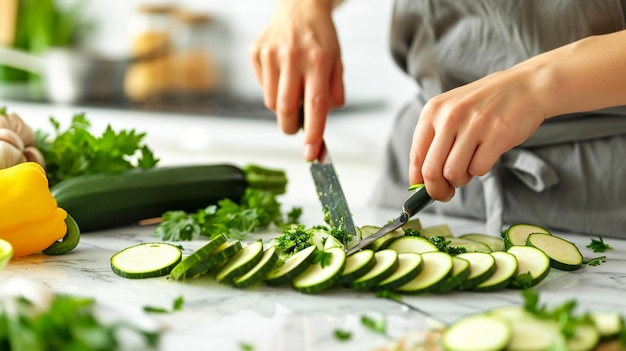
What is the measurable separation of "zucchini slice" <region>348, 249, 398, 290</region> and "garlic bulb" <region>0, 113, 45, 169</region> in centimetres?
84

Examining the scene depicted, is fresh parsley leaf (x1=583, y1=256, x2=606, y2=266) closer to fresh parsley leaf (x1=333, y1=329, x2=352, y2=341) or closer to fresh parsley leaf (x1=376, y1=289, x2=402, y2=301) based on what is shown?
fresh parsley leaf (x1=376, y1=289, x2=402, y2=301)

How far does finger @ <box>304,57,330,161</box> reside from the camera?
202cm

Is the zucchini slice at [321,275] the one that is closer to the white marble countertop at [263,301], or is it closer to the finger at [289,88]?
the white marble countertop at [263,301]

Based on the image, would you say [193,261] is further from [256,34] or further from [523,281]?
[256,34]

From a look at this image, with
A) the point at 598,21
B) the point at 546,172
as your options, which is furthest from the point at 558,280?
the point at 598,21

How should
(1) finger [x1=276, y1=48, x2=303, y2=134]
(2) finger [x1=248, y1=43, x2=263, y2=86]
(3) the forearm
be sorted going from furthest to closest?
(2) finger [x1=248, y1=43, x2=263, y2=86], (1) finger [x1=276, y1=48, x2=303, y2=134], (3) the forearm

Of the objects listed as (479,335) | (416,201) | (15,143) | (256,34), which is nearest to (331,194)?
(416,201)

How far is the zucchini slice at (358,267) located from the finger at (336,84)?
826 mm

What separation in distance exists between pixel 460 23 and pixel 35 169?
114 cm

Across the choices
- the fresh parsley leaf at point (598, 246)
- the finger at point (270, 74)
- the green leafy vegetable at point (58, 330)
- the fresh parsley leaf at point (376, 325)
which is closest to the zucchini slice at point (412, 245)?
the fresh parsley leaf at point (376, 325)

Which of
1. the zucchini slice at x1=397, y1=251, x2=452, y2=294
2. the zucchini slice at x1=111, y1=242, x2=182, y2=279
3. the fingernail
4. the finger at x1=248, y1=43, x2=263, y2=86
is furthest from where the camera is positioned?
the finger at x1=248, y1=43, x2=263, y2=86

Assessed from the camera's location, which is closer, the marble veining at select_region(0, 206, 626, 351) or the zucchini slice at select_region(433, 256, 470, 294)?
the marble veining at select_region(0, 206, 626, 351)

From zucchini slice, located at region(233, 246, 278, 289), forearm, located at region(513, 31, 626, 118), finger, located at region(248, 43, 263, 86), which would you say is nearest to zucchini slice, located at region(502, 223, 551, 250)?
forearm, located at region(513, 31, 626, 118)

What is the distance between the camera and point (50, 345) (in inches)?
39.9
